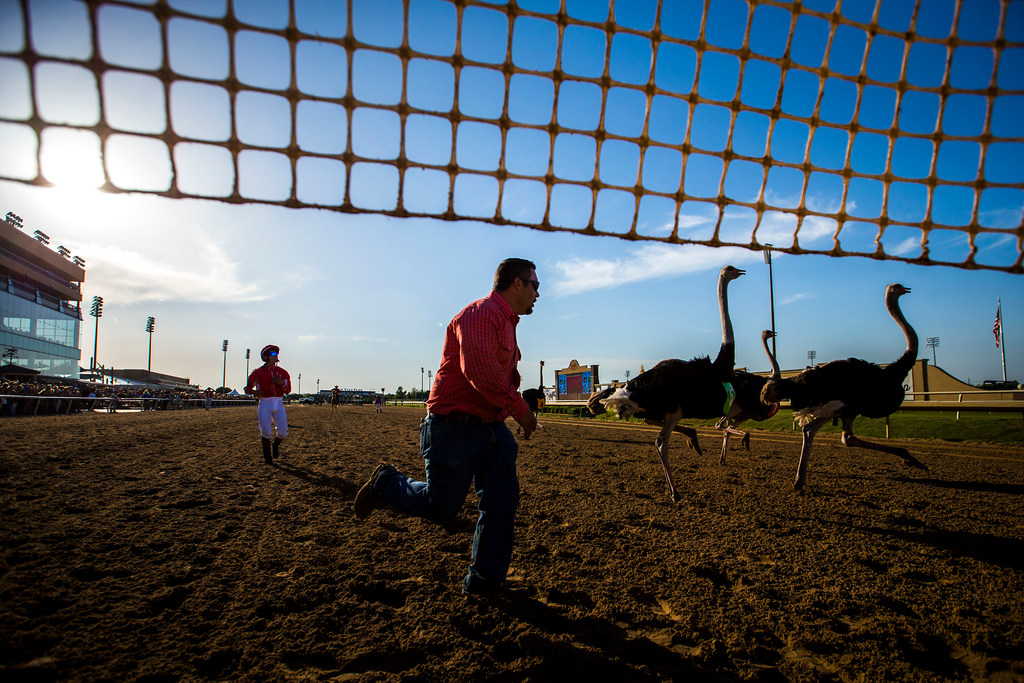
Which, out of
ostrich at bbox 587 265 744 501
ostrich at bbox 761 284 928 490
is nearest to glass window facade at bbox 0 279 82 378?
ostrich at bbox 587 265 744 501

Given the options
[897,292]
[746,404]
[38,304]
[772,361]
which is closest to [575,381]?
[772,361]

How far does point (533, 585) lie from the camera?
334cm

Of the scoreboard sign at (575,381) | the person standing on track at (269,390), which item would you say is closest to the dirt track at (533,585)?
the person standing on track at (269,390)

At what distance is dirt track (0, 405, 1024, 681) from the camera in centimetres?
243

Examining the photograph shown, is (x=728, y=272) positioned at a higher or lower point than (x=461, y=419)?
higher

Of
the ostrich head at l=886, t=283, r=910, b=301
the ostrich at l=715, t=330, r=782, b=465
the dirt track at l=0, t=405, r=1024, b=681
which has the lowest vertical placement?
the dirt track at l=0, t=405, r=1024, b=681

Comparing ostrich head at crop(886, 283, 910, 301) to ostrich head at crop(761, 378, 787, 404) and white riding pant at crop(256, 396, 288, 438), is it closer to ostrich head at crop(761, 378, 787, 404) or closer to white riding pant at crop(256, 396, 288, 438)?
ostrich head at crop(761, 378, 787, 404)

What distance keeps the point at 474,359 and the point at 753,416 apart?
265 inches

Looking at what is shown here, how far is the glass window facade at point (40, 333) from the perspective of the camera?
46.3 meters

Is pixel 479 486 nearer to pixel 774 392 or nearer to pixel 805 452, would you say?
pixel 805 452

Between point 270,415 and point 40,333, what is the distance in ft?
210

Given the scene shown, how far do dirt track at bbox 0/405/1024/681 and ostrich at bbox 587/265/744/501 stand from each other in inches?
37.2

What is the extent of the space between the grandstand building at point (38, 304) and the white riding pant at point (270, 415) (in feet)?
166

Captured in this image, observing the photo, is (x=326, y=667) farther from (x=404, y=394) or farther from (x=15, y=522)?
(x=404, y=394)
